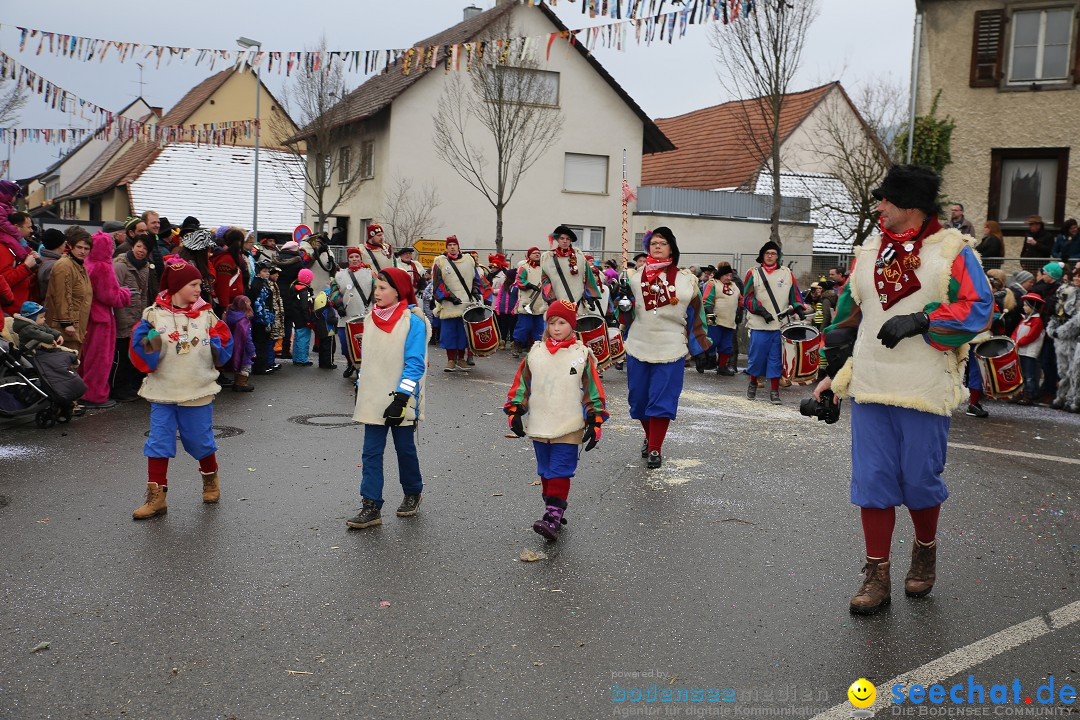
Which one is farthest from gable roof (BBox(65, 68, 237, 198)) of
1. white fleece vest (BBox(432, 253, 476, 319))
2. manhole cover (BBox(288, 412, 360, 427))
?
manhole cover (BBox(288, 412, 360, 427))

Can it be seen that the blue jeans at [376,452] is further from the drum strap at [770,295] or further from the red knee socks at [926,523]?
the drum strap at [770,295]

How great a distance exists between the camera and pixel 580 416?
614 cm

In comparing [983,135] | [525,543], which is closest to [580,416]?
[525,543]

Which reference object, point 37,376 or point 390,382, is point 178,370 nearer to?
point 390,382

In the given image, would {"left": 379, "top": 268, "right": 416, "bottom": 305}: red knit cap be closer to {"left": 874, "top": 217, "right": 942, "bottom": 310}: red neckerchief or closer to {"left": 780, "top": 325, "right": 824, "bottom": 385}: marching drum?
{"left": 874, "top": 217, "right": 942, "bottom": 310}: red neckerchief

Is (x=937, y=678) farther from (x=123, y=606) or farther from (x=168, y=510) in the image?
(x=168, y=510)

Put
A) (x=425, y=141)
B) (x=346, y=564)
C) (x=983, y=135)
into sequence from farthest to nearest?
(x=425, y=141)
(x=983, y=135)
(x=346, y=564)

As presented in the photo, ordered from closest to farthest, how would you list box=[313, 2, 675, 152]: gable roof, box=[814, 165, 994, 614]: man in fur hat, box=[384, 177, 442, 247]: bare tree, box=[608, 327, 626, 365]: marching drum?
box=[814, 165, 994, 614]: man in fur hat → box=[608, 327, 626, 365]: marching drum → box=[313, 2, 675, 152]: gable roof → box=[384, 177, 442, 247]: bare tree

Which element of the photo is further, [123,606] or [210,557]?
[210,557]

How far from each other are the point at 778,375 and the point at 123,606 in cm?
907

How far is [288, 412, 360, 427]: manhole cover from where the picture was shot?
9867mm

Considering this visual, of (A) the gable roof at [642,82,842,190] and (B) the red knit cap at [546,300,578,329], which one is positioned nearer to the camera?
(B) the red knit cap at [546,300,578,329]

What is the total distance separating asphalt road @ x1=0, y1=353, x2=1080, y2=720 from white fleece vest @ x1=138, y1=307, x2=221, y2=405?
737 millimetres

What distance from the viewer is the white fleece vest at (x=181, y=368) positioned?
259 inches
